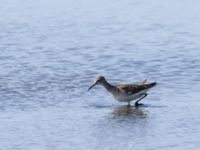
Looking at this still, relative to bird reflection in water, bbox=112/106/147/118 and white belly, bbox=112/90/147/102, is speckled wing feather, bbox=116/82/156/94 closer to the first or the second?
white belly, bbox=112/90/147/102

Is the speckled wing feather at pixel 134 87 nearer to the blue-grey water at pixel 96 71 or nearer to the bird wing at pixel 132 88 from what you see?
the bird wing at pixel 132 88

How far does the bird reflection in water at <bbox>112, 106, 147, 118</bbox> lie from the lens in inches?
661

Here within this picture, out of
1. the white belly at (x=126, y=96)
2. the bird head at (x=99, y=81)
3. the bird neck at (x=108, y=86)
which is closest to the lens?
the white belly at (x=126, y=96)

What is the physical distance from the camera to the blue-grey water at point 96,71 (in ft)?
49.5

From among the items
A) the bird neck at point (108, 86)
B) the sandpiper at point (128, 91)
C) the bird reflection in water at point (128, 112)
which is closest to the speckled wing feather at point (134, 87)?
the sandpiper at point (128, 91)

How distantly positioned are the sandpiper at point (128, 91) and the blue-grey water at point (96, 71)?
0.18m

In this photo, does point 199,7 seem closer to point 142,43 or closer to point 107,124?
point 142,43

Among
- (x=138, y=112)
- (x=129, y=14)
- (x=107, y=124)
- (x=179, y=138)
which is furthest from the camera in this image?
(x=129, y=14)

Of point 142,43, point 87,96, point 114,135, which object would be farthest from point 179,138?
point 142,43

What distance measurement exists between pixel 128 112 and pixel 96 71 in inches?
103

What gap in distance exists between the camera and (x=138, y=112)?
17047 millimetres

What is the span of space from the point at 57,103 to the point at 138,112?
1.37 metres

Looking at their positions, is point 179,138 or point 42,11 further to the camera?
point 42,11

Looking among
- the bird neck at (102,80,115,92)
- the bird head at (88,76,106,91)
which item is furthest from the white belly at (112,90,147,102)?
the bird head at (88,76,106,91)
